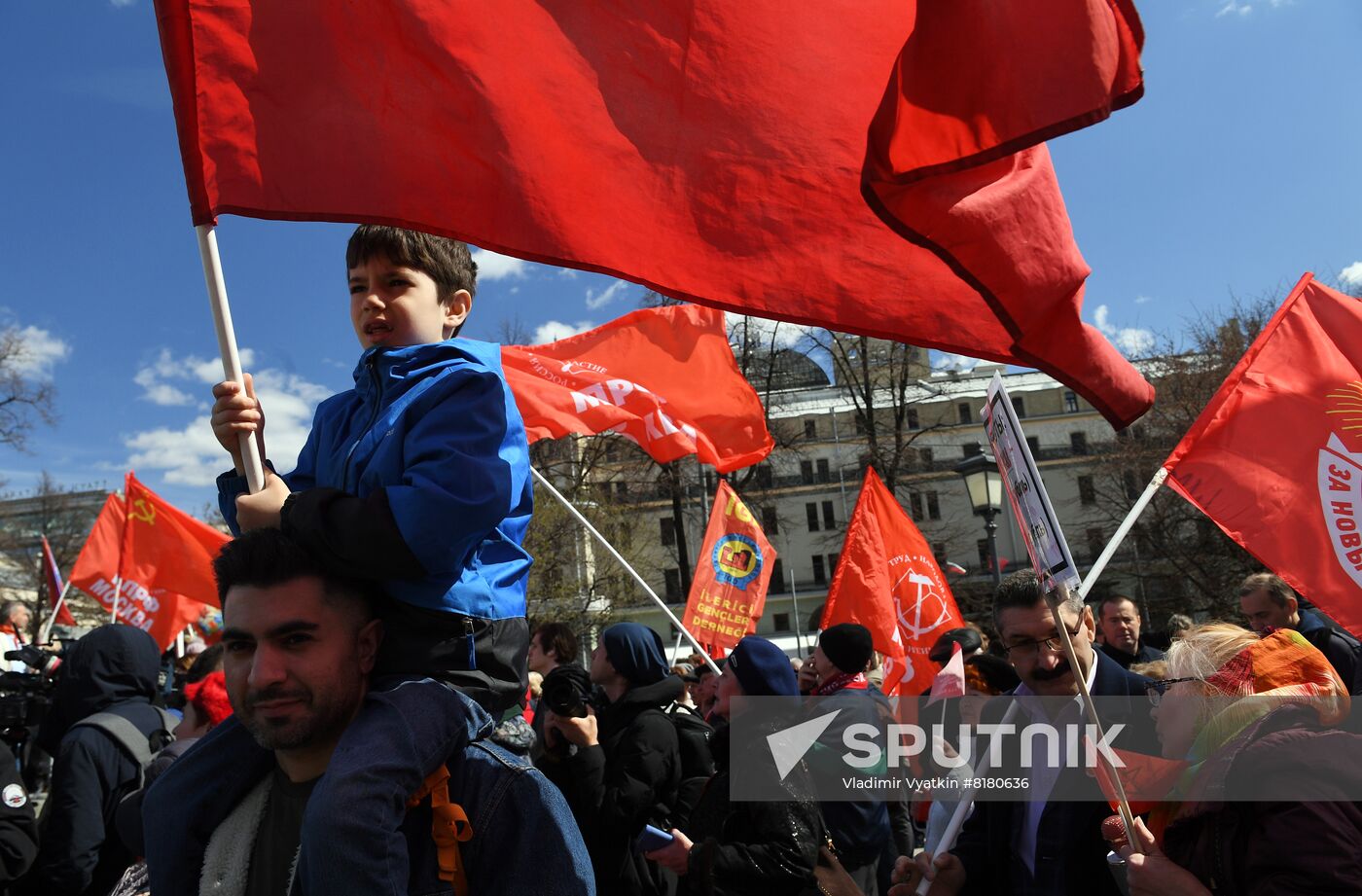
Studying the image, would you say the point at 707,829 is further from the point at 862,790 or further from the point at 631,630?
the point at 631,630

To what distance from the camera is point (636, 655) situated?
578cm

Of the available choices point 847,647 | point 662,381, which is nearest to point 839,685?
point 847,647

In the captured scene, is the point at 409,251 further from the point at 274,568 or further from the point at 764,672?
the point at 764,672

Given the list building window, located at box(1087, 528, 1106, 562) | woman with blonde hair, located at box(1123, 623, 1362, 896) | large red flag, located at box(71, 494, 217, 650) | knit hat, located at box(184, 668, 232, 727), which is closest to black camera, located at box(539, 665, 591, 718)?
knit hat, located at box(184, 668, 232, 727)

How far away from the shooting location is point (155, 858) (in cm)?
215

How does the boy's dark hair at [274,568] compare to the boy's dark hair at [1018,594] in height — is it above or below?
above

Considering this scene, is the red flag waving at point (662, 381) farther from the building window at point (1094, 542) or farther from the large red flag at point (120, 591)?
the building window at point (1094, 542)

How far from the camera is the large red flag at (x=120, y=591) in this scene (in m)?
12.5

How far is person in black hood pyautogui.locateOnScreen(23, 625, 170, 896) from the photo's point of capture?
16.1 feet

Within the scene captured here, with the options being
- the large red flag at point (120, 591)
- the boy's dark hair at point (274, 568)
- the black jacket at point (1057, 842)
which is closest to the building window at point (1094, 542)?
the large red flag at point (120, 591)

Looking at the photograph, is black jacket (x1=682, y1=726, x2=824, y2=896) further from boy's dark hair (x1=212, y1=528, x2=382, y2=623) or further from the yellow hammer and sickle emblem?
the yellow hammer and sickle emblem

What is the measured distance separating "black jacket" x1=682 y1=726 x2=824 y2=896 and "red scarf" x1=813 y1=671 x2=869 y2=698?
0.80 metres

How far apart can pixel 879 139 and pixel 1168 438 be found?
33613mm

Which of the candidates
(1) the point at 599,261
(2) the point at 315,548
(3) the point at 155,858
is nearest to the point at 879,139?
(1) the point at 599,261
